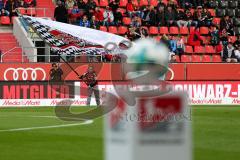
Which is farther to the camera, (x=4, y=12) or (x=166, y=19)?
(x=166, y=19)

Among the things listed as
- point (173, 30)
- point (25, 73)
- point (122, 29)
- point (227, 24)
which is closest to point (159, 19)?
point (173, 30)

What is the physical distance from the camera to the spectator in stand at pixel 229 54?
1387 inches

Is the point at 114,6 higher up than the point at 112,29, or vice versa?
the point at 114,6

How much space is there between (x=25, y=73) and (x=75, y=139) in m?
17.1

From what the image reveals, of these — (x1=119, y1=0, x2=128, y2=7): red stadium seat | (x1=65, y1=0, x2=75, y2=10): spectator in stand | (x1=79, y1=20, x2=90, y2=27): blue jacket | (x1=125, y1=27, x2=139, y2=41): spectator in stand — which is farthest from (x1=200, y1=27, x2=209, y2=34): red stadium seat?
(x1=65, y1=0, x2=75, y2=10): spectator in stand

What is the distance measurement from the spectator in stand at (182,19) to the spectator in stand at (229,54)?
3.02 meters

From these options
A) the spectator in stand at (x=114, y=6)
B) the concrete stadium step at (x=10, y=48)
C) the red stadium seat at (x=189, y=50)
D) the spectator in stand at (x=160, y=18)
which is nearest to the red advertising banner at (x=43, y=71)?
the concrete stadium step at (x=10, y=48)

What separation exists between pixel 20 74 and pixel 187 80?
7.11 metres

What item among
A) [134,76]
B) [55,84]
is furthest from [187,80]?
[134,76]

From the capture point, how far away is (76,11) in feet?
115

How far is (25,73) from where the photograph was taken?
3105 cm

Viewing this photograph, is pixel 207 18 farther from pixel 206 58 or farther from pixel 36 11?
pixel 36 11

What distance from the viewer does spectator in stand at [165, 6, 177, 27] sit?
3712cm

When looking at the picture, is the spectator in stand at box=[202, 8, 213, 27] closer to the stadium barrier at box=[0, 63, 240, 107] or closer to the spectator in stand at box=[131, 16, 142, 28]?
the spectator in stand at box=[131, 16, 142, 28]
